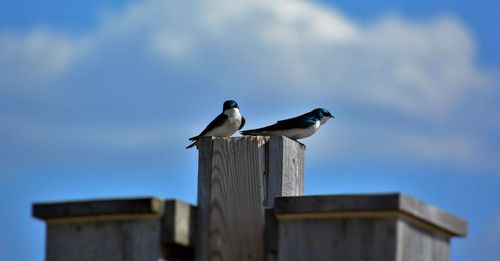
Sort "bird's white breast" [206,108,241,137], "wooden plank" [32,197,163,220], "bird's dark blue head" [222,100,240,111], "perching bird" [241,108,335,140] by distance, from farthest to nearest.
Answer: "bird's dark blue head" [222,100,240,111] < "bird's white breast" [206,108,241,137] < "perching bird" [241,108,335,140] < "wooden plank" [32,197,163,220]

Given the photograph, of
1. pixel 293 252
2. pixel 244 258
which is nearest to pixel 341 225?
pixel 293 252

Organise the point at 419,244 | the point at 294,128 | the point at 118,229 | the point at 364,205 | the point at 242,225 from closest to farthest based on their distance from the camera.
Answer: the point at 364,205 → the point at 419,244 → the point at 118,229 → the point at 242,225 → the point at 294,128

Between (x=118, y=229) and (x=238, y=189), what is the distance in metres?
0.58

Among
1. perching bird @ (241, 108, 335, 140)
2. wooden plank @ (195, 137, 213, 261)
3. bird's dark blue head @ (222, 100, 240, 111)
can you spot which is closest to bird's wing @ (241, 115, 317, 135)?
perching bird @ (241, 108, 335, 140)

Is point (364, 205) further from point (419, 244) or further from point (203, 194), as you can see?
point (203, 194)

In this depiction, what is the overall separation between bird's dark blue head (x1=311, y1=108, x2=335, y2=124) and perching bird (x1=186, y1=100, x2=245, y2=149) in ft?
2.43

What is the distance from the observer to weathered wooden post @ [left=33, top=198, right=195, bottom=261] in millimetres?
3934

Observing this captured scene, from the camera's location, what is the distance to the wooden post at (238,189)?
13.8 ft

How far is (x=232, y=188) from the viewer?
14.3ft

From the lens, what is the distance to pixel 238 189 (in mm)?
4375

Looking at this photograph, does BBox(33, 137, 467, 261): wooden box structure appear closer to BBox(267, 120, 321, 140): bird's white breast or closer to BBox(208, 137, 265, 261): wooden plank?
BBox(208, 137, 265, 261): wooden plank

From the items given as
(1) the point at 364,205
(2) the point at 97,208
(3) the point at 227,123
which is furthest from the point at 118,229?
(3) the point at 227,123

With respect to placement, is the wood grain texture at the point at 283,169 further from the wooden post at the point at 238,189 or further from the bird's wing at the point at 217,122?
the bird's wing at the point at 217,122

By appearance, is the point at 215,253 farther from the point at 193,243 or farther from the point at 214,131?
the point at 214,131
